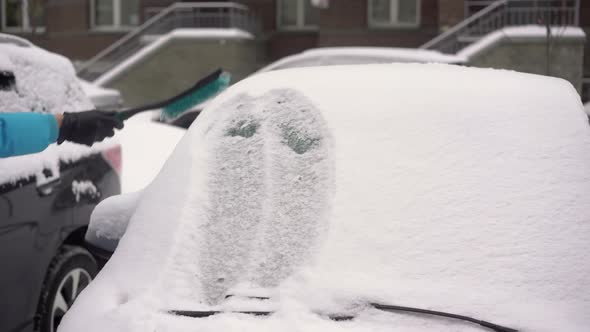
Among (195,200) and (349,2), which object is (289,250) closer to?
(195,200)

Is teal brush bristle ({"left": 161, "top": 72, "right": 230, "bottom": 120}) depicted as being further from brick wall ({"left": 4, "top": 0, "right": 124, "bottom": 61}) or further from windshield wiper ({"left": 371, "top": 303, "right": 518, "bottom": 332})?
brick wall ({"left": 4, "top": 0, "right": 124, "bottom": 61})

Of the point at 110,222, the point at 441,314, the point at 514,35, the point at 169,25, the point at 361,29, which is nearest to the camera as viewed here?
the point at 441,314

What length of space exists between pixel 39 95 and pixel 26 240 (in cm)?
109

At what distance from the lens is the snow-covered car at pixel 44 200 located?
146 inches

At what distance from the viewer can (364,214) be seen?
8.43 ft

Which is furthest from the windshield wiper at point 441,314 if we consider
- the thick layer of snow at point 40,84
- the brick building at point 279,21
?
the brick building at point 279,21

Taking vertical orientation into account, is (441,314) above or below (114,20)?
below

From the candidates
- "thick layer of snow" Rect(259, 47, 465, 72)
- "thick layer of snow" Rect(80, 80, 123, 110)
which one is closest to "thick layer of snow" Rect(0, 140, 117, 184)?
"thick layer of snow" Rect(80, 80, 123, 110)

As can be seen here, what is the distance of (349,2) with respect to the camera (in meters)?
20.5

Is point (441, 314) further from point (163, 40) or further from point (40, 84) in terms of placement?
point (163, 40)

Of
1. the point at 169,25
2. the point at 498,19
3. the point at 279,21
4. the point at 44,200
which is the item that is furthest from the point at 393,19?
the point at 44,200

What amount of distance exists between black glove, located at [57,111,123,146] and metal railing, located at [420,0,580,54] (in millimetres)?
13725

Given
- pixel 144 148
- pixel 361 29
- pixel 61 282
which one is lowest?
pixel 61 282

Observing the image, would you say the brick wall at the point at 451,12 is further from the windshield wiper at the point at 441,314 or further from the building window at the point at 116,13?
the windshield wiper at the point at 441,314
